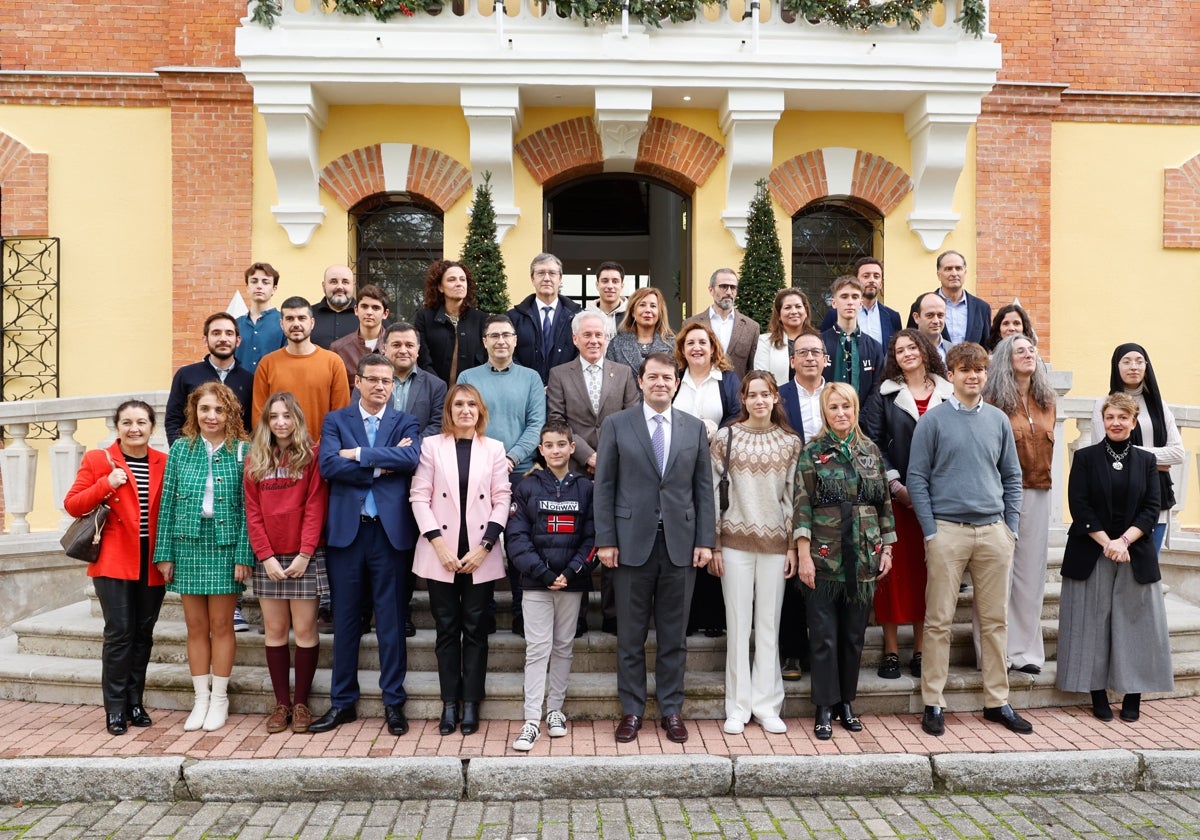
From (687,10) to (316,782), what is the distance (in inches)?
298

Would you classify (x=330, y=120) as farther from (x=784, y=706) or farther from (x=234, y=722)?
(x=784, y=706)

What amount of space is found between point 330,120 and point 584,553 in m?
6.44

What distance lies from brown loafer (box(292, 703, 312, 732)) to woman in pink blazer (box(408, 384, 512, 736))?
0.77 metres

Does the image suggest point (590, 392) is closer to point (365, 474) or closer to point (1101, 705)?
point (365, 474)

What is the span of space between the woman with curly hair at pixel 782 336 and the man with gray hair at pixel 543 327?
4.48 feet

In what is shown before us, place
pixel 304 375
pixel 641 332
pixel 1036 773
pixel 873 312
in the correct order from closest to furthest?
pixel 1036 773 < pixel 304 375 < pixel 641 332 < pixel 873 312

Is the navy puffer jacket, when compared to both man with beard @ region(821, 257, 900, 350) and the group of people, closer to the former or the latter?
the group of people

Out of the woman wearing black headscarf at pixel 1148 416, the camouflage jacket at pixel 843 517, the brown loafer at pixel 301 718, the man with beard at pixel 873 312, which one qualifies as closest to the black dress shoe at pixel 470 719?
the brown loafer at pixel 301 718

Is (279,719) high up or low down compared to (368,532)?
down

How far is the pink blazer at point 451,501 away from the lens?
199 inches

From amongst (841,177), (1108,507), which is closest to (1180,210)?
(841,177)

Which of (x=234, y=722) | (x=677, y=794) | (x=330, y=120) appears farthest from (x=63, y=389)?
(x=677, y=794)

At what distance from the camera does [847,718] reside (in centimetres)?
518

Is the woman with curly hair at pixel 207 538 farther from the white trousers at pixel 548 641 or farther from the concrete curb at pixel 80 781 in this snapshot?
the white trousers at pixel 548 641
